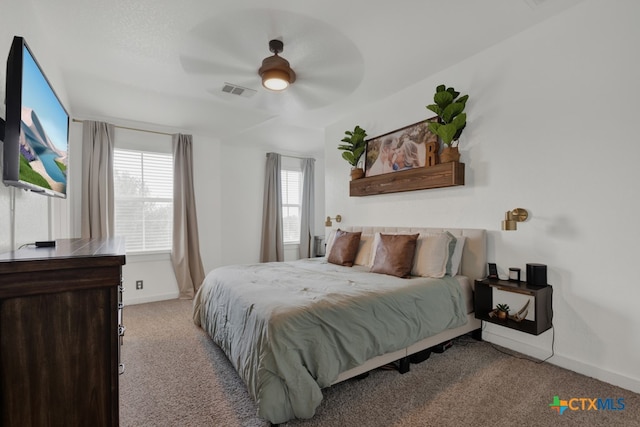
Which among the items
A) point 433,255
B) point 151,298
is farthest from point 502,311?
point 151,298

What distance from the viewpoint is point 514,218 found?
2.39 metres

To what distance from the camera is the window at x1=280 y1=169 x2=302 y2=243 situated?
607cm

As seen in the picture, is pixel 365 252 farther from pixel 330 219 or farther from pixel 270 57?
pixel 270 57

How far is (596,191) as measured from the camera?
6.67 ft

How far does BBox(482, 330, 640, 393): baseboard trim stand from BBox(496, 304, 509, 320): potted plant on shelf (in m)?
0.33

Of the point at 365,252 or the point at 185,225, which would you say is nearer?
the point at 365,252

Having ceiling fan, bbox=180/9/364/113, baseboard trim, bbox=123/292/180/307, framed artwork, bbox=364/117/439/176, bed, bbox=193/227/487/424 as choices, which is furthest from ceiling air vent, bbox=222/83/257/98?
baseboard trim, bbox=123/292/180/307

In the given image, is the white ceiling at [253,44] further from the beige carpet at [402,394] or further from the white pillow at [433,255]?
the beige carpet at [402,394]

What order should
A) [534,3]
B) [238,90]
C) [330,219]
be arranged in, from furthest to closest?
1. [330,219]
2. [238,90]
3. [534,3]

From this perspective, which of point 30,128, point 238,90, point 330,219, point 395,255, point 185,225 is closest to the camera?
point 30,128

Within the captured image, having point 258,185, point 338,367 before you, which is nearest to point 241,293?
point 338,367

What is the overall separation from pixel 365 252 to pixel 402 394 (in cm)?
165

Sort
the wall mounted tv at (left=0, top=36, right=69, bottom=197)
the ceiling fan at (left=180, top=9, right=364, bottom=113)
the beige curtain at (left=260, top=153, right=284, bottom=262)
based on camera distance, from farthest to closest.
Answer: the beige curtain at (left=260, top=153, right=284, bottom=262) → the ceiling fan at (left=180, top=9, right=364, bottom=113) → the wall mounted tv at (left=0, top=36, right=69, bottom=197)

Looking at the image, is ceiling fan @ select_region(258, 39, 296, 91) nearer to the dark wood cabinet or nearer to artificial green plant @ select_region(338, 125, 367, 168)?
artificial green plant @ select_region(338, 125, 367, 168)
